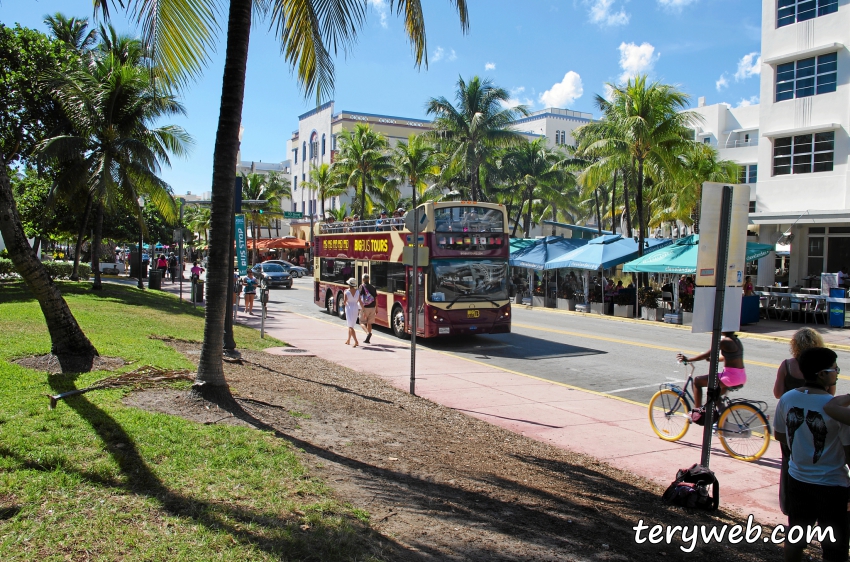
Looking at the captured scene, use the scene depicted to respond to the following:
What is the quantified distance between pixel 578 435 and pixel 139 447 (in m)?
5.45

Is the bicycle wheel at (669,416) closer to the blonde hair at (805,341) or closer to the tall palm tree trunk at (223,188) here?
the blonde hair at (805,341)

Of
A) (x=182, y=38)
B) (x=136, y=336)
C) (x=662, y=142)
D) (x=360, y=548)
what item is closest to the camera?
(x=360, y=548)

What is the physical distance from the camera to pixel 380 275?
63.8ft

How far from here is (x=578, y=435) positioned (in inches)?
338

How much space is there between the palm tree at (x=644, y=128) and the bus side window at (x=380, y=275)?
12.0 m

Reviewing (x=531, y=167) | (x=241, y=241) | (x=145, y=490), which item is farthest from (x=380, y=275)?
(x=531, y=167)

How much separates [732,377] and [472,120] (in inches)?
1264

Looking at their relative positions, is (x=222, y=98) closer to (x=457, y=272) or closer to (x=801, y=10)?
(x=457, y=272)

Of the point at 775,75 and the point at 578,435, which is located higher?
the point at 775,75

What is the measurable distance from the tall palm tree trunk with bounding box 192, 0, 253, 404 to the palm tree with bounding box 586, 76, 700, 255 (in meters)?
20.6

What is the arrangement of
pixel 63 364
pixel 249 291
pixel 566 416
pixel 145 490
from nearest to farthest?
pixel 145 490 → pixel 63 364 → pixel 566 416 → pixel 249 291

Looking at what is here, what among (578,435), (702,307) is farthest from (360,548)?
(578,435)

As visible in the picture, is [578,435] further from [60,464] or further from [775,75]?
[775,75]

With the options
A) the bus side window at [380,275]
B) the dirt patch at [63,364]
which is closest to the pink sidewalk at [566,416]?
the bus side window at [380,275]
